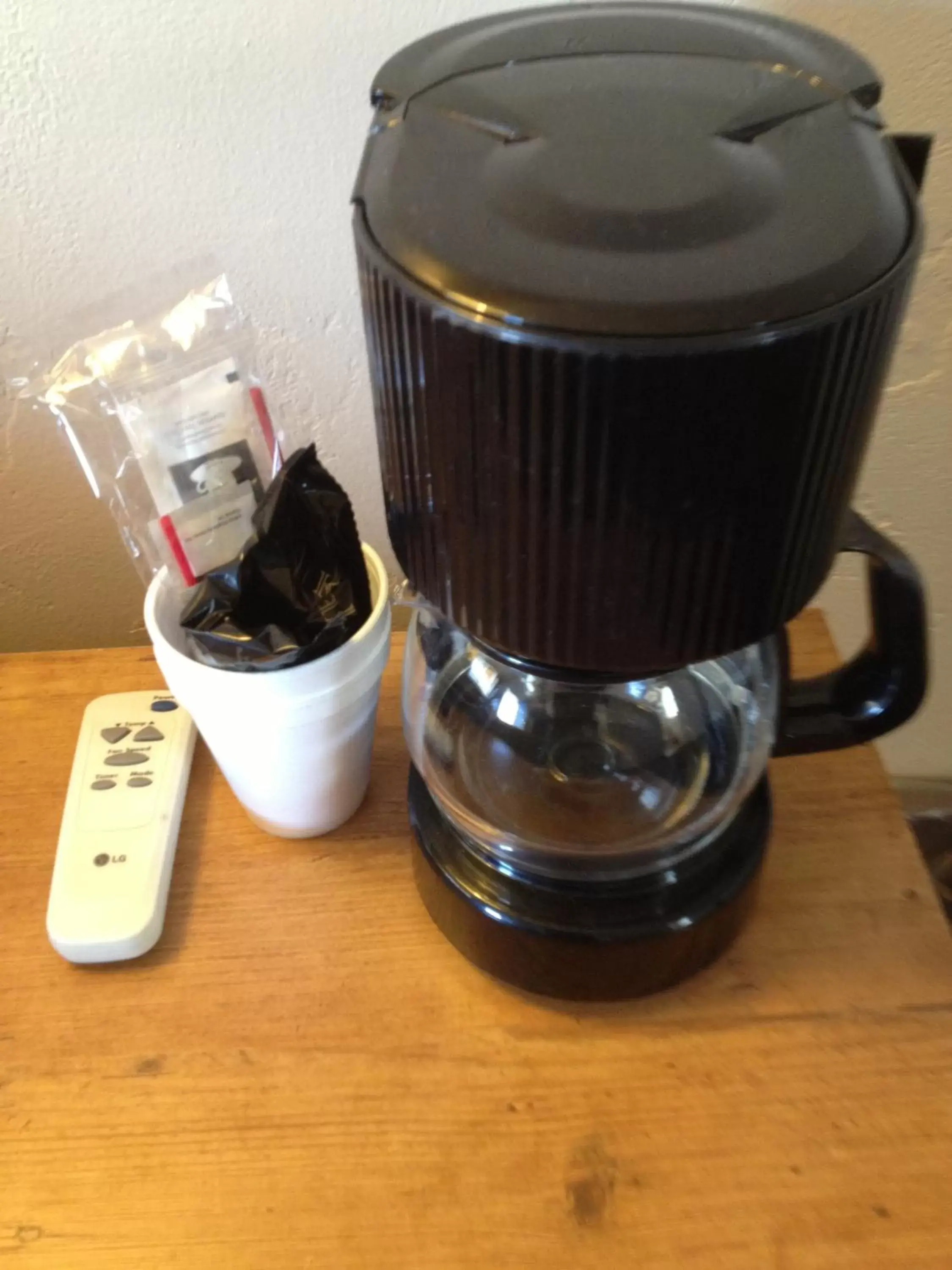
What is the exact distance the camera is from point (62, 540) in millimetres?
709

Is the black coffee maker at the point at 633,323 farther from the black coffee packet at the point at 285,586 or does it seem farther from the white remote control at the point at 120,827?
the white remote control at the point at 120,827

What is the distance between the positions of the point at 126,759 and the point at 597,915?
29 centimetres

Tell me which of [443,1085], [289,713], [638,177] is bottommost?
[443,1085]

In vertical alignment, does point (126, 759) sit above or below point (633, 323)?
below

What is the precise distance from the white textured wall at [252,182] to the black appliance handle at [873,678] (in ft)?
0.81

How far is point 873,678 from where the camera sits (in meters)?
0.45

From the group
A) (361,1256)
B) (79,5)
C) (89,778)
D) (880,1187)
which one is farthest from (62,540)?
(880,1187)

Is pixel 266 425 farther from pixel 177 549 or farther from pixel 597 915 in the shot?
pixel 597 915

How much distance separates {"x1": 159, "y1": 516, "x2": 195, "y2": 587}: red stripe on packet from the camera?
0.49 m

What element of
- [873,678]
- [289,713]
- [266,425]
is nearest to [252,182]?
[266,425]

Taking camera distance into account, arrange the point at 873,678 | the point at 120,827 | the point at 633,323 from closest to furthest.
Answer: the point at 633,323 → the point at 873,678 → the point at 120,827

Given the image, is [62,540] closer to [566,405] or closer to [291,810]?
[291,810]

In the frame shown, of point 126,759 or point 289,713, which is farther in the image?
point 126,759

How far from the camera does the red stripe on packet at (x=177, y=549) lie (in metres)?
0.49
